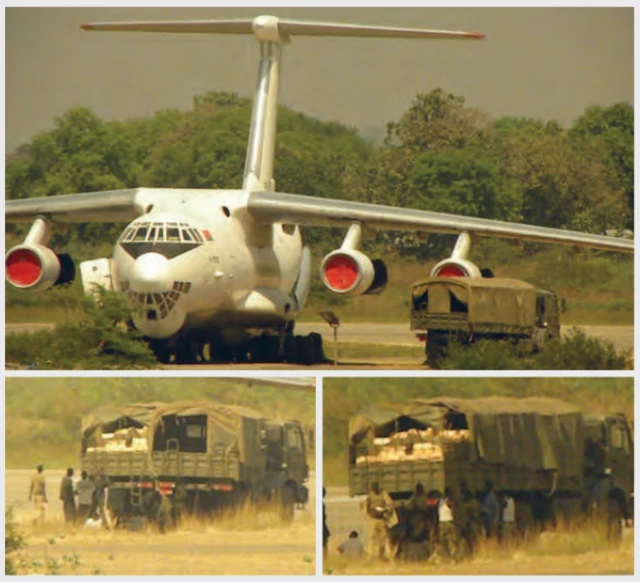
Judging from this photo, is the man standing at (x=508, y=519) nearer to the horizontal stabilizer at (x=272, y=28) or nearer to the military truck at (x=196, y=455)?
the military truck at (x=196, y=455)

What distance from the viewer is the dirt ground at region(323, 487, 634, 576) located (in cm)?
1436

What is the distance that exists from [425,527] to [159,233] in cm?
579

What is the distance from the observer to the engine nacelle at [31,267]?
66.6 feet

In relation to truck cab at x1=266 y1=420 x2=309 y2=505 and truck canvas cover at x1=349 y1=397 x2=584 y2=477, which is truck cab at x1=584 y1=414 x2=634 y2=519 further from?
truck cab at x1=266 y1=420 x2=309 y2=505

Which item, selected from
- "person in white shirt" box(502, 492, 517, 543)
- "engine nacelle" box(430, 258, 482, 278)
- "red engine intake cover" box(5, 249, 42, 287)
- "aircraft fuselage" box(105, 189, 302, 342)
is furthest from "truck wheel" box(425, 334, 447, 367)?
"person in white shirt" box(502, 492, 517, 543)

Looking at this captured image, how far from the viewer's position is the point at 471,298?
63.7ft

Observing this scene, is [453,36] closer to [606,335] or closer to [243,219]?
[243,219]

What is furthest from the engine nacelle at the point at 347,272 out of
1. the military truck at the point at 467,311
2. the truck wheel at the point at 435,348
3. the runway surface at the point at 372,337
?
the runway surface at the point at 372,337

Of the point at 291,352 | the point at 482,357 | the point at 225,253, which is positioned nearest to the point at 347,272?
the point at 225,253

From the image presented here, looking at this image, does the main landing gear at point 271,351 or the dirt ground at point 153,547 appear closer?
the dirt ground at point 153,547

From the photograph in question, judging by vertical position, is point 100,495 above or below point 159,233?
below

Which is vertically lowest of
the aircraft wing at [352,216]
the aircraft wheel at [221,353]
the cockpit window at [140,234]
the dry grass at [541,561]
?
the dry grass at [541,561]

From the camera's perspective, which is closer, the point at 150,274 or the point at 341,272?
the point at 150,274

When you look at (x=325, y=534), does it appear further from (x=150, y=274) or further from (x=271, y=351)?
(x=271, y=351)
